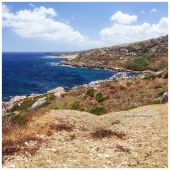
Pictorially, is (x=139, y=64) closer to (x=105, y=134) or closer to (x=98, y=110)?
(x=98, y=110)

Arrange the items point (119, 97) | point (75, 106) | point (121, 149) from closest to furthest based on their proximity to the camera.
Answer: point (121, 149)
point (75, 106)
point (119, 97)

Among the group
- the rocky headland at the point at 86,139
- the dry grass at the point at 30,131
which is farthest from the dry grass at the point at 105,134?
the dry grass at the point at 30,131

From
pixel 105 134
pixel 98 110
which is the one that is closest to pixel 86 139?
pixel 105 134

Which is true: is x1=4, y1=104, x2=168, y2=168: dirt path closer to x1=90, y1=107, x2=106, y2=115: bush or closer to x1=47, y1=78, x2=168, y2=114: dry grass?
x1=90, y1=107, x2=106, y2=115: bush

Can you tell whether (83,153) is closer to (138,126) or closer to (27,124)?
(27,124)

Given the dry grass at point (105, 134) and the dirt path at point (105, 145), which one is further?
the dry grass at point (105, 134)

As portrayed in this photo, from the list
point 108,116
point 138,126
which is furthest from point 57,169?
point 108,116

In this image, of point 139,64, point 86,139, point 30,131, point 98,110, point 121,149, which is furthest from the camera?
point 139,64

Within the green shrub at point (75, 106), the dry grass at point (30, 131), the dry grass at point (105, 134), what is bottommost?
the green shrub at point (75, 106)

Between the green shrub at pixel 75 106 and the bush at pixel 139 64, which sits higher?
the bush at pixel 139 64

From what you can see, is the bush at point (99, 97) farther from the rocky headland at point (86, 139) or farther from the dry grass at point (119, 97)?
the rocky headland at point (86, 139)
